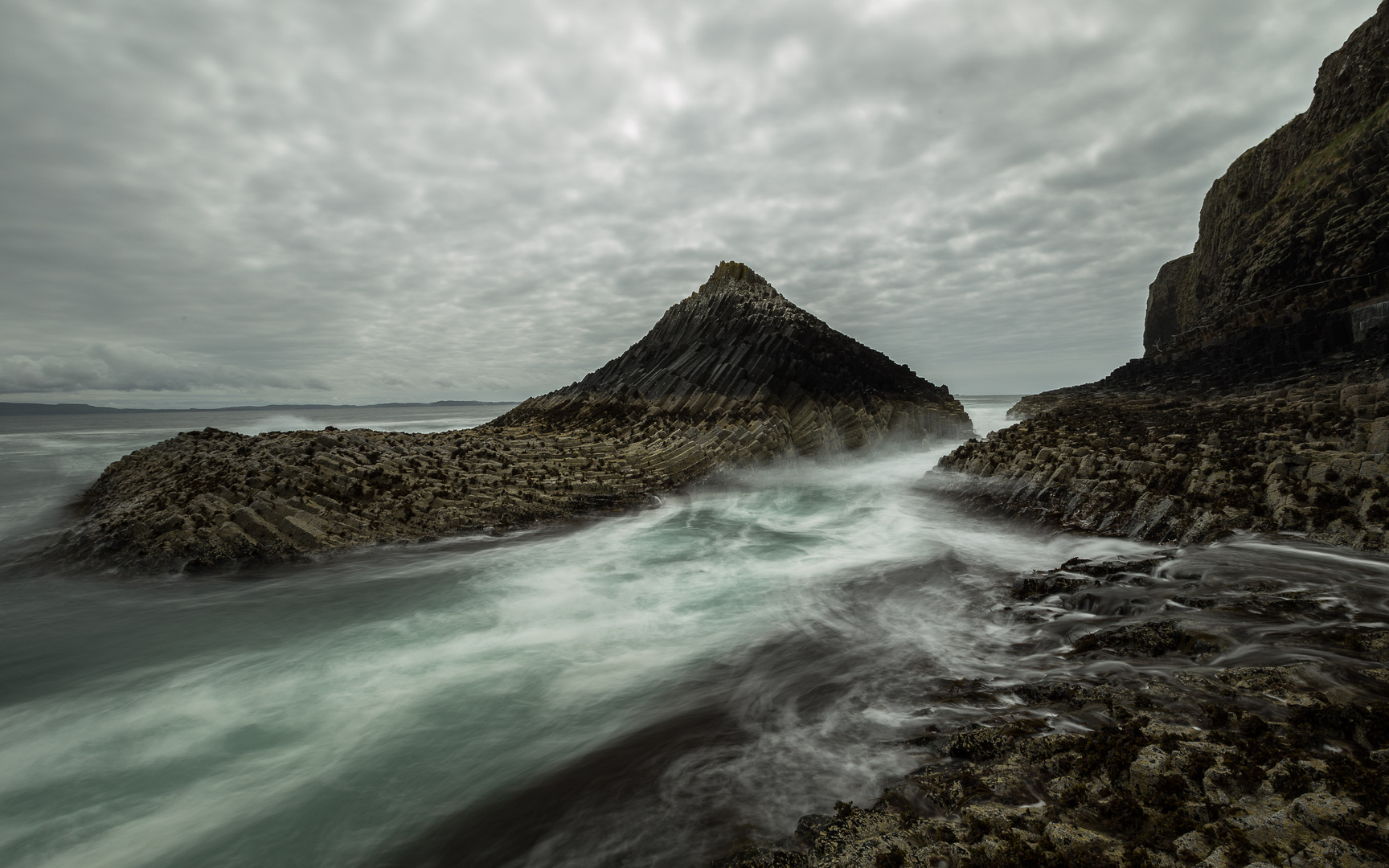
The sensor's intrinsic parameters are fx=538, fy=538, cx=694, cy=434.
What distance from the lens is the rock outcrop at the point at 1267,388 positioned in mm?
9156

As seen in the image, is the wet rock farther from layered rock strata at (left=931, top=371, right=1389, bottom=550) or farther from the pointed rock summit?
the pointed rock summit

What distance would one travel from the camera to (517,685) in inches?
276

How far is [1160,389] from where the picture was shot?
30125 mm

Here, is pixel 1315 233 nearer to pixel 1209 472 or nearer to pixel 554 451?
pixel 1209 472

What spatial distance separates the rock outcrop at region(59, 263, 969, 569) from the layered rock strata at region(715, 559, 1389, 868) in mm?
11678

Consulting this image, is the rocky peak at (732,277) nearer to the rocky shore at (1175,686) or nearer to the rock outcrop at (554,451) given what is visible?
the rock outcrop at (554,451)

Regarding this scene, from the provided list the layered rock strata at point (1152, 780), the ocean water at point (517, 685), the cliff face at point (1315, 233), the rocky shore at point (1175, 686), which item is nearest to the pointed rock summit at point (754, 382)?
the rocky shore at point (1175, 686)

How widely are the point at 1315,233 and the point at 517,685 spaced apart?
129 feet

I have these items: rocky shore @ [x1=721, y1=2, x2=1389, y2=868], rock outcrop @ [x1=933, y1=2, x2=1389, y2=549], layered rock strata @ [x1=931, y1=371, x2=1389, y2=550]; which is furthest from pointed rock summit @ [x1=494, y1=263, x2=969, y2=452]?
layered rock strata @ [x1=931, y1=371, x2=1389, y2=550]

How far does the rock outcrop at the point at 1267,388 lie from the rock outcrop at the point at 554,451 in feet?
Result: 27.8

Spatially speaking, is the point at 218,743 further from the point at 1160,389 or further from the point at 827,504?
the point at 1160,389

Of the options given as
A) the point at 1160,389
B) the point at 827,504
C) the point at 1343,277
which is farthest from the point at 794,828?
the point at 1160,389

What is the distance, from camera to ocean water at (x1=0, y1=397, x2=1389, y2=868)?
14.8 ft

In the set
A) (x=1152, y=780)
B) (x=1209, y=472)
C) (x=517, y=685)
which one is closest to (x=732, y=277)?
(x=1209, y=472)
